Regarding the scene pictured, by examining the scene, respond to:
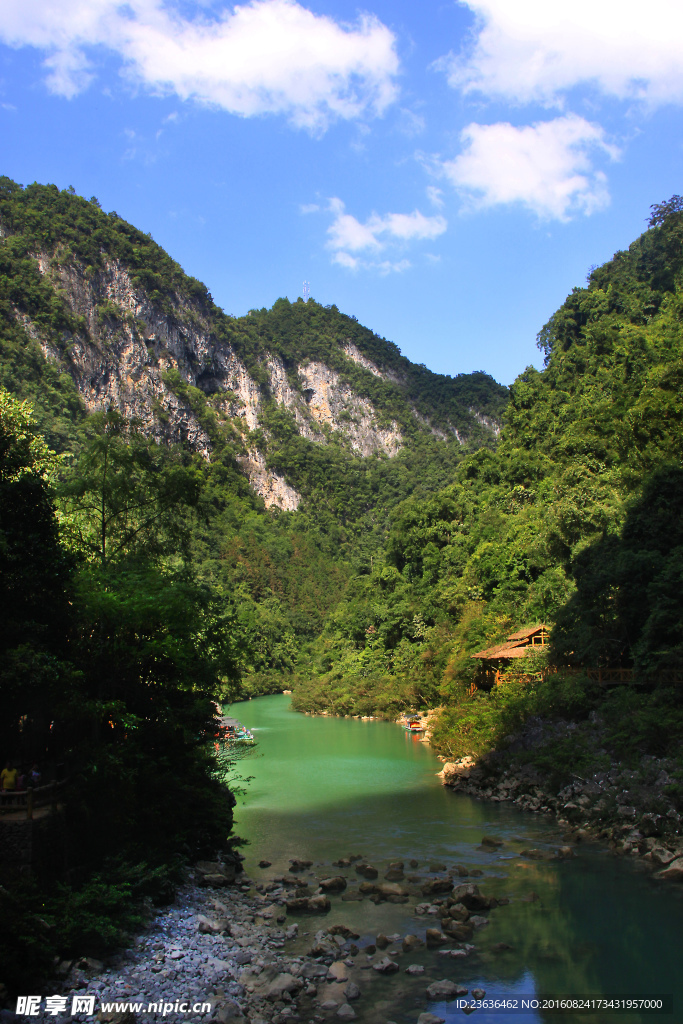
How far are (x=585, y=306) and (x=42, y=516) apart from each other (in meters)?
44.3

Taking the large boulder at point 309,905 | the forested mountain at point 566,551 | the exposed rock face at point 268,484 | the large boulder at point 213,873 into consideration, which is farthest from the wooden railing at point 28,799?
the exposed rock face at point 268,484

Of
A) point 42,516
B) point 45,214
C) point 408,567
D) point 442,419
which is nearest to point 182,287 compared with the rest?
point 45,214

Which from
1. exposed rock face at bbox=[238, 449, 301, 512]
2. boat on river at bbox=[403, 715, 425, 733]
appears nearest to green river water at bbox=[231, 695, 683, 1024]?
boat on river at bbox=[403, 715, 425, 733]

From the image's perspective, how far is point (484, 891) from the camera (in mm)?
11125

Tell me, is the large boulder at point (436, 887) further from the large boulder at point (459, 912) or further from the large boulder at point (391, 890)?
the large boulder at point (459, 912)

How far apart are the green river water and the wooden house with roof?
3.75m

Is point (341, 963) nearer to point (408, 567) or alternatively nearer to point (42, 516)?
point (42, 516)

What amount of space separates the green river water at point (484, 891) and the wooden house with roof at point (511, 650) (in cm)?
375

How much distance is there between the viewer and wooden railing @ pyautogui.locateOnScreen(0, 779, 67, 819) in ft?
26.7

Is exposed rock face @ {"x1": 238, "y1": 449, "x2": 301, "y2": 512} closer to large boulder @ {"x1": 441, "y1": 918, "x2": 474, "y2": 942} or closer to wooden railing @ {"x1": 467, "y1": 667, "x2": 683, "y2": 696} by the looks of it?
wooden railing @ {"x1": 467, "y1": 667, "x2": 683, "y2": 696}

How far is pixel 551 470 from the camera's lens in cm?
3481

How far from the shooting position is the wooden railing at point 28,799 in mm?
8148

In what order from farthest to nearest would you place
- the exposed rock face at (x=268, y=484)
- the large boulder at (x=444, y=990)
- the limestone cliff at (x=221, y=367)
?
the exposed rock face at (x=268, y=484), the limestone cliff at (x=221, y=367), the large boulder at (x=444, y=990)

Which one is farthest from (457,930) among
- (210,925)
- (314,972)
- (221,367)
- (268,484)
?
(221,367)
